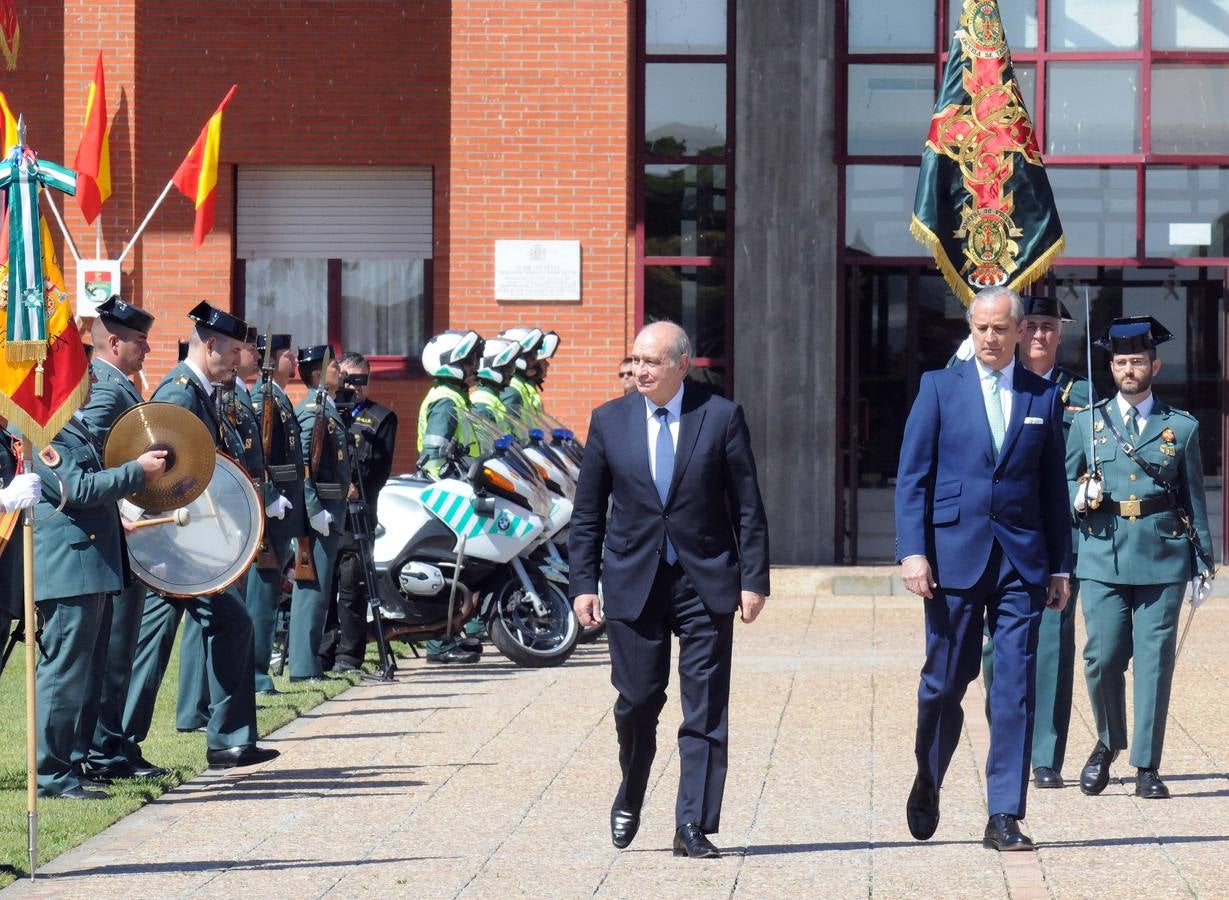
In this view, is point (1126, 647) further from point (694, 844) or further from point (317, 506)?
point (317, 506)

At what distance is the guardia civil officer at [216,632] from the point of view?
9344 millimetres

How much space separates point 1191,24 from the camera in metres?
19.5

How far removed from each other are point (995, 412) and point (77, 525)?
11.6 ft

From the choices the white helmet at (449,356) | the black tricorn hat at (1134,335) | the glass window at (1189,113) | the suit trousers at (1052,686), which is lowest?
the suit trousers at (1052,686)

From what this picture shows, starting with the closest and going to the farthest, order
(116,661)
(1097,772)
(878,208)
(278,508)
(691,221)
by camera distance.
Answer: (1097,772)
(116,661)
(278,508)
(878,208)
(691,221)

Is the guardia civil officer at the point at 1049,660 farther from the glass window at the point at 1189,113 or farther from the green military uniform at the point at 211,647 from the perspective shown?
the glass window at the point at 1189,113

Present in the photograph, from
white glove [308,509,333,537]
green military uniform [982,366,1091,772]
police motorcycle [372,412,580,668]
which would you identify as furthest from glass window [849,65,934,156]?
green military uniform [982,366,1091,772]

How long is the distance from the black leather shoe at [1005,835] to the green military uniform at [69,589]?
134 inches

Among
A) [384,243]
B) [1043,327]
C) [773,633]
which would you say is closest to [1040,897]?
[1043,327]

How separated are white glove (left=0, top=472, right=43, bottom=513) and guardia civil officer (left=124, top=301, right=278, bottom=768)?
1.84 meters

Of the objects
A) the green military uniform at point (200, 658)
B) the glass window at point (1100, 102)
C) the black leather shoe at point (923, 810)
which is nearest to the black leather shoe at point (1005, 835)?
the black leather shoe at point (923, 810)

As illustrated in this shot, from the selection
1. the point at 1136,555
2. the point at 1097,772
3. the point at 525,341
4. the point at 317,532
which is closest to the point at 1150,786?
the point at 1097,772

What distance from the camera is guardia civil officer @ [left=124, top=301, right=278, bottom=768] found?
9344 millimetres

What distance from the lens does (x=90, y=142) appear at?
1903cm
